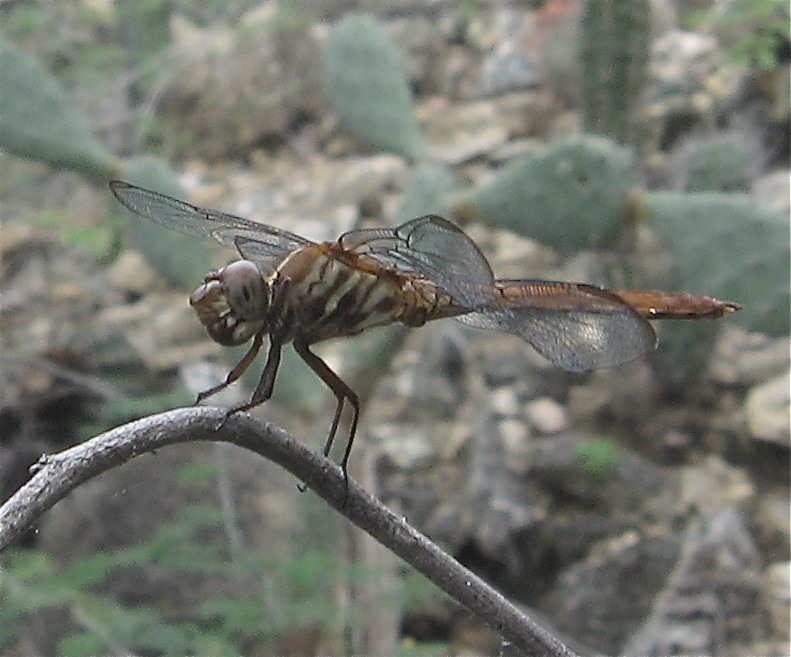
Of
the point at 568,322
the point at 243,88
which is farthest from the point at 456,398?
the point at 243,88

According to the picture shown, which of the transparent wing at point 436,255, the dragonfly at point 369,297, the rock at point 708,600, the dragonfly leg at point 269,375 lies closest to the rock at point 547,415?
the rock at point 708,600

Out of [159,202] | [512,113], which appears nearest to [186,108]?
[512,113]

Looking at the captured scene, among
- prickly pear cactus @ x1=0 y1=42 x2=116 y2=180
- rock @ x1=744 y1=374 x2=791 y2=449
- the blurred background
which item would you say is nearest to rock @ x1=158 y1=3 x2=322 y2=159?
the blurred background

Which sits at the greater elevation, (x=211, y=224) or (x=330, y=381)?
(x=211, y=224)

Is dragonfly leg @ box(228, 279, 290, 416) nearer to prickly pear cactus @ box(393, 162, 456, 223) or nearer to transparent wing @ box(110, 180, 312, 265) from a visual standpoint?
transparent wing @ box(110, 180, 312, 265)

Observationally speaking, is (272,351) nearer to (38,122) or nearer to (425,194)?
(425,194)

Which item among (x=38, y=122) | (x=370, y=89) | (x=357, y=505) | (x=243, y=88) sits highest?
(x=243, y=88)
